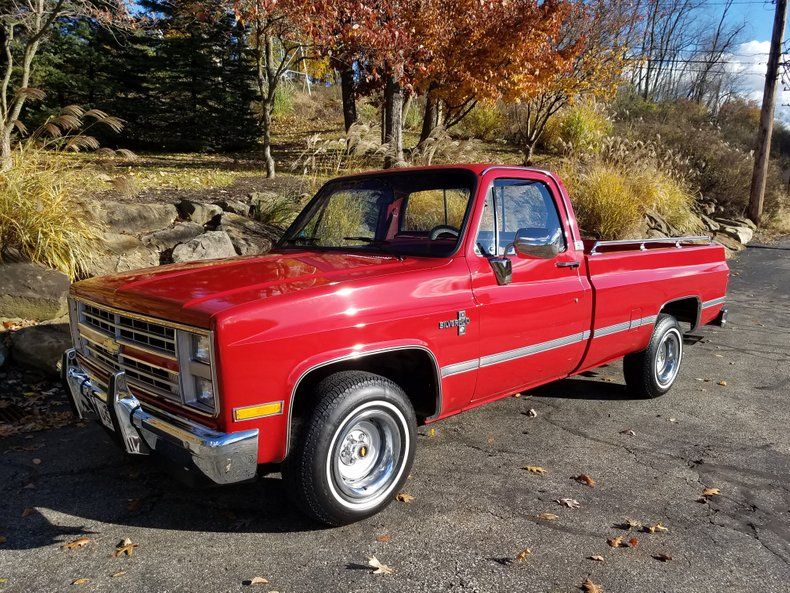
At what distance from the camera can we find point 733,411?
4.78 metres

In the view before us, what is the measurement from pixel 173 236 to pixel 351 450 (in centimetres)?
520

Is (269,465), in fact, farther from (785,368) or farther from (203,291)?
(785,368)

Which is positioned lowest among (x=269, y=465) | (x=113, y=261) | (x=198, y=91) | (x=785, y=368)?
(x=785, y=368)

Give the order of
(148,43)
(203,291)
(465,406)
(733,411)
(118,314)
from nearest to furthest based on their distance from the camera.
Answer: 1. (203,291)
2. (118,314)
3. (465,406)
4. (733,411)
5. (148,43)

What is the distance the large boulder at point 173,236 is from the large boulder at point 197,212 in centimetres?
36

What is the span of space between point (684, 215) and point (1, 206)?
42.7ft

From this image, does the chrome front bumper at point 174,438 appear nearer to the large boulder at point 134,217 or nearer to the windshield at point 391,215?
the windshield at point 391,215

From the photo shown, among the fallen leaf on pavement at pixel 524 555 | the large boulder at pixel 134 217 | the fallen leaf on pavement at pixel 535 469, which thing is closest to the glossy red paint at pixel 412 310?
the fallen leaf on pavement at pixel 535 469

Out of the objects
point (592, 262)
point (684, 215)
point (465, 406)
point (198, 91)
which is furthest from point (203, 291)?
point (198, 91)

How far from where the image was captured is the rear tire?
4.94 meters

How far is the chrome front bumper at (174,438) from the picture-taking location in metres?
2.49

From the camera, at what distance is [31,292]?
5.42 metres

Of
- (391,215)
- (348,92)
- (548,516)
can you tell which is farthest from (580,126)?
(548,516)

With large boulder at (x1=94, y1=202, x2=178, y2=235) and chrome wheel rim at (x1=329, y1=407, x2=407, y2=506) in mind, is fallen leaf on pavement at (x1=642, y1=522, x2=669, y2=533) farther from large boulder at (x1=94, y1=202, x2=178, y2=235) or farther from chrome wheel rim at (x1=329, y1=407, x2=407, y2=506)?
large boulder at (x1=94, y1=202, x2=178, y2=235)
